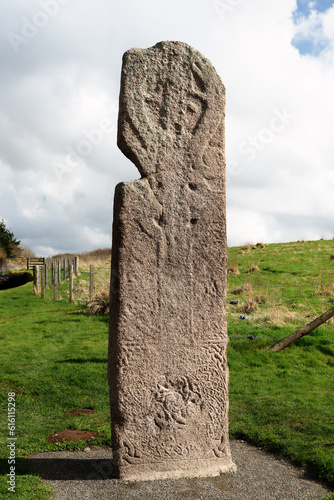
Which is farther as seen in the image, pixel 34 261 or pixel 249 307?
pixel 34 261

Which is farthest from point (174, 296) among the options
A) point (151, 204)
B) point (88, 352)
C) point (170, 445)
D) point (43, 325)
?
point (43, 325)

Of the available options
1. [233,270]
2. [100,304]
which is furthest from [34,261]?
[100,304]

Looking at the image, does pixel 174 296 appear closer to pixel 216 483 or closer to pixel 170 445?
pixel 170 445

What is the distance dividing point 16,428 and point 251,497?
3389mm

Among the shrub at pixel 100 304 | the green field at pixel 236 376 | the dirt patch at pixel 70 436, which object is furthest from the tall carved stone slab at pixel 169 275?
the shrub at pixel 100 304

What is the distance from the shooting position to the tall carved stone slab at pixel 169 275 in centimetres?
472

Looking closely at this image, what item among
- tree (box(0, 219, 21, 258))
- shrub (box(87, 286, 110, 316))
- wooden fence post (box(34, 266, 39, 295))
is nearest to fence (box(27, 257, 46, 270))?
tree (box(0, 219, 21, 258))

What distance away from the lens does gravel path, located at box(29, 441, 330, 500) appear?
4.45 m

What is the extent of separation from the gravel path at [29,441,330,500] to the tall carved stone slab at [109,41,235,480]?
0.60 ft

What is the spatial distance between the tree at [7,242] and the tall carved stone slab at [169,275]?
40055 millimetres

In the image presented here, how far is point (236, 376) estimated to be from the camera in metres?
9.19

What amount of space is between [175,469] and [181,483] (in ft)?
0.57

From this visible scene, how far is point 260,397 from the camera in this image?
774 centimetres

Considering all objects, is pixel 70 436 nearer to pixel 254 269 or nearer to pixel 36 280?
pixel 254 269
